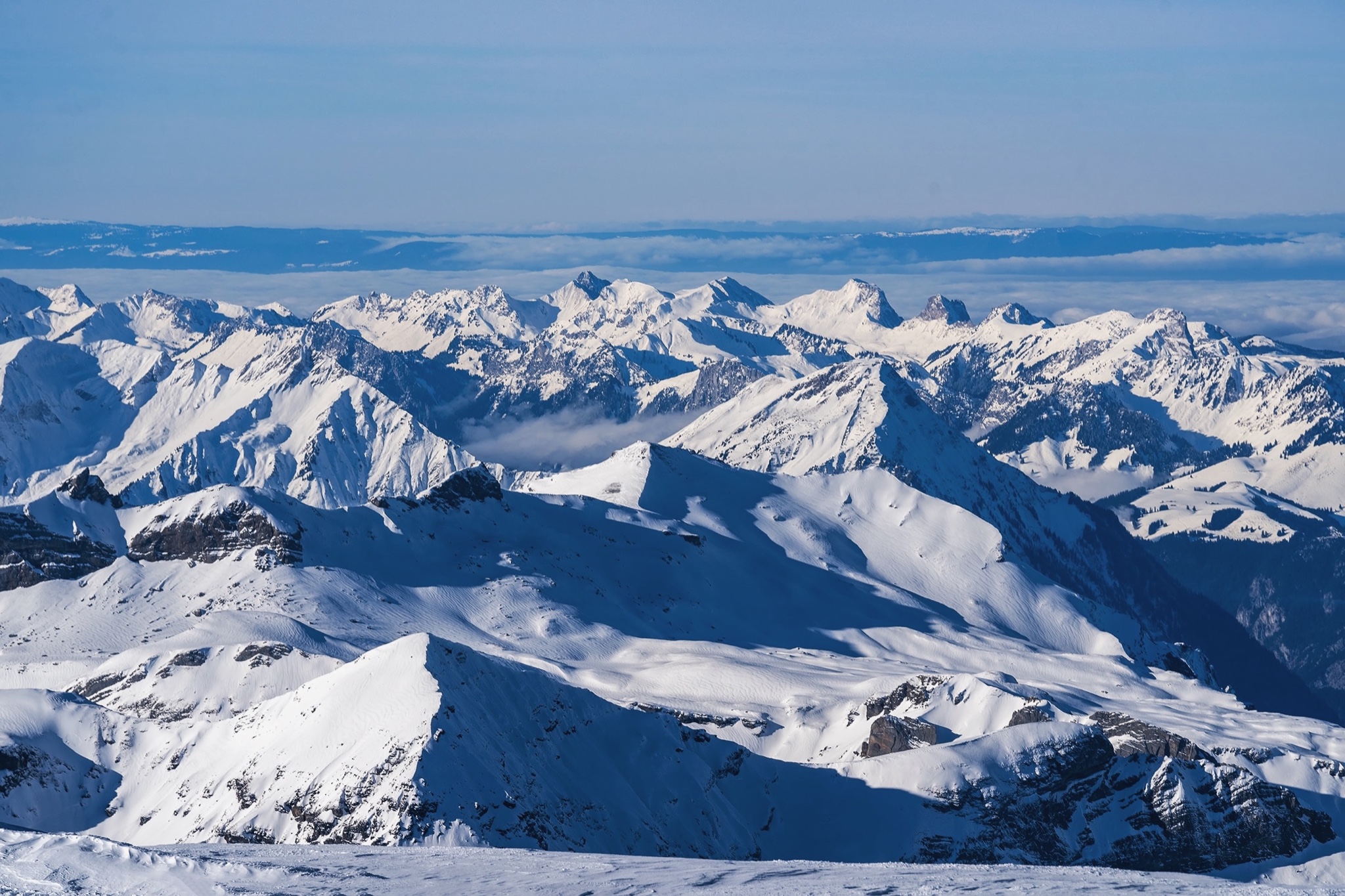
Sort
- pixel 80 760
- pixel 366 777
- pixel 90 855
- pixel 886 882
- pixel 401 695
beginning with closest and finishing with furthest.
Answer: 1. pixel 90 855
2. pixel 886 882
3. pixel 366 777
4. pixel 401 695
5. pixel 80 760

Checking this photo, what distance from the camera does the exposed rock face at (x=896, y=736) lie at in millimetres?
172750

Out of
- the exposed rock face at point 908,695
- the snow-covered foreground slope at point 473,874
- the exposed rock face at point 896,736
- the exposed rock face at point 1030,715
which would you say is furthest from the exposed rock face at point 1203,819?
the snow-covered foreground slope at point 473,874

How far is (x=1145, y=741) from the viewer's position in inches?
7077

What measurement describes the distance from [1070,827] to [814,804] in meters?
26.0

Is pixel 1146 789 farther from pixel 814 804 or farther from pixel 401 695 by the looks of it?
pixel 401 695

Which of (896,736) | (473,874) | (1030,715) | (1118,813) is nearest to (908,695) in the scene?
(896,736)

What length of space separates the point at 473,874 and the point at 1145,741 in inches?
4402

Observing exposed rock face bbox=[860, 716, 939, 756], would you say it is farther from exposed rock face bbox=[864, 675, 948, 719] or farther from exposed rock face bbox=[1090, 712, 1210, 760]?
exposed rock face bbox=[1090, 712, 1210, 760]

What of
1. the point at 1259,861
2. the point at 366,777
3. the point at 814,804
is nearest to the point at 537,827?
the point at 366,777

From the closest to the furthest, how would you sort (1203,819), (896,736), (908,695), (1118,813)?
(1203,819)
(1118,813)
(896,736)
(908,695)

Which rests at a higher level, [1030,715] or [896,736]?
[1030,715]

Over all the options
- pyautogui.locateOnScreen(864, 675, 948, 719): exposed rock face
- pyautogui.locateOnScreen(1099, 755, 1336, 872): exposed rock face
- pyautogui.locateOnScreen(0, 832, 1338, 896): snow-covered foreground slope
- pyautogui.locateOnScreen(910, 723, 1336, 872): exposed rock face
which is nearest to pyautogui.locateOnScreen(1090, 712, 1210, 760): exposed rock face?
pyautogui.locateOnScreen(1099, 755, 1336, 872): exposed rock face

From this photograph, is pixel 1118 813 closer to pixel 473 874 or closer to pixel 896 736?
pixel 896 736

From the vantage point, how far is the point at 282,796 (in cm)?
13325
